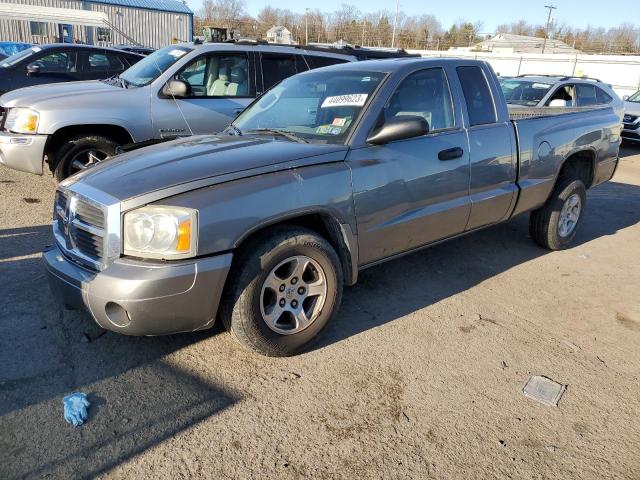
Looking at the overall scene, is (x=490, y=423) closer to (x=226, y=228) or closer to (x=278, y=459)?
(x=278, y=459)

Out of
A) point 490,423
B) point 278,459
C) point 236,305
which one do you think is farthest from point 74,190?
point 490,423

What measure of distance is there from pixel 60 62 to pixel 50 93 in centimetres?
364

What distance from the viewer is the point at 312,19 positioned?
253 feet

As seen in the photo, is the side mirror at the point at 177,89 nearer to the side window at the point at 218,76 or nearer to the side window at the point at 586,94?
the side window at the point at 218,76

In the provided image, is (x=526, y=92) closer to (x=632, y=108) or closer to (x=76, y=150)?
(x=632, y=108)

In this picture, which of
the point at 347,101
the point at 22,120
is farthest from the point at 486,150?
the point at 22,120

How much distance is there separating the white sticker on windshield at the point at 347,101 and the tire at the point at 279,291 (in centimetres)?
107

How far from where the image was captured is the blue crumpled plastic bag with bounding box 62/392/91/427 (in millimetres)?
2648

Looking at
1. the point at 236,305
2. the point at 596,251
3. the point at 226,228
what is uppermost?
the point at 226,228

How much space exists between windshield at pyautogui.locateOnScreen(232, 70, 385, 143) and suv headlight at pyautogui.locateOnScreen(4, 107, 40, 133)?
284 cm

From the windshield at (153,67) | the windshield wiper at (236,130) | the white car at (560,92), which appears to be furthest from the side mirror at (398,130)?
the white car at (560,92)

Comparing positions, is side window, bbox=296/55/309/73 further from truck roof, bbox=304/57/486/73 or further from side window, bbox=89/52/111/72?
side window, bbox=89/52/111/72

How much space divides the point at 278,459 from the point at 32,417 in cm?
127

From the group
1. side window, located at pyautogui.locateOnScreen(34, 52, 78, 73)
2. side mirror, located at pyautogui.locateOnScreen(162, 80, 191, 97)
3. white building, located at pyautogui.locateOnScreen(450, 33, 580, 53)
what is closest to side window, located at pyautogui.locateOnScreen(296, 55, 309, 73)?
side mirror, located at pyautogui.locateOnScreen(162, 80, 191, 97)
